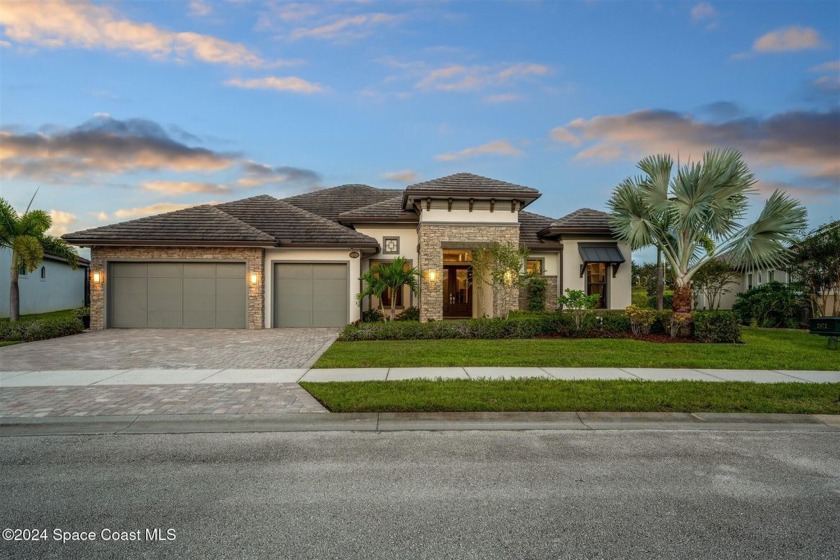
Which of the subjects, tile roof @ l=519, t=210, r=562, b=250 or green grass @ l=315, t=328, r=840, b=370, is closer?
green grass @ l=315, t=328, r=840, b=370

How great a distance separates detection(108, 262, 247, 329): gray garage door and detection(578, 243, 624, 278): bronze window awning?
15.4 meters

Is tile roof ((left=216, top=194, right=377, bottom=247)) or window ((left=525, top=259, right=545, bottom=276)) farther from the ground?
tile roof ((left=216, top=194, right=377, bottom=247))

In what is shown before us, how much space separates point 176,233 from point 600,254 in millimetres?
18741

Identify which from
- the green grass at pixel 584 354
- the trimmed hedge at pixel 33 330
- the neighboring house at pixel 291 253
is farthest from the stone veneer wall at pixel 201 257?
the green grass at pixel 584 354

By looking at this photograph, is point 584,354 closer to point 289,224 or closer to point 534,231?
point 534,231

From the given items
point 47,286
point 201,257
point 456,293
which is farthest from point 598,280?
point 47,286

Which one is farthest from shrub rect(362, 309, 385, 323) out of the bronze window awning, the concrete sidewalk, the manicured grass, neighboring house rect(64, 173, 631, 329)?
the manicured grass

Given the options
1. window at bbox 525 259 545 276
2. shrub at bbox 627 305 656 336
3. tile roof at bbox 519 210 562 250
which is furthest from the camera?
window at bbox 525 259 545 276

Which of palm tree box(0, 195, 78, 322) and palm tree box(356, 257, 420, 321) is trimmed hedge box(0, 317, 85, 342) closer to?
palm tree box(0, 195, 78, 322)

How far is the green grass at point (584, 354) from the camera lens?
384 inches

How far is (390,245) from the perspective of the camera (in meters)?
21.0

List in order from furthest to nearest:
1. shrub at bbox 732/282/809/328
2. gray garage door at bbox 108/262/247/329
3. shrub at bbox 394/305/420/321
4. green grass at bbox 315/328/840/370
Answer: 1. shrub at bbox 394/305/420/321
2. shrub at bbox 732/282/809/328
3. gray garage door at bbox 108/262/247/329
4. green grass at bbox 315/328/840/370

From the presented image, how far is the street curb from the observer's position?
18.7ft

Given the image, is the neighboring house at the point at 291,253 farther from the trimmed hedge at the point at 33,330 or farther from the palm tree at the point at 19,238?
the trimmed hedge at the point at 33,330
